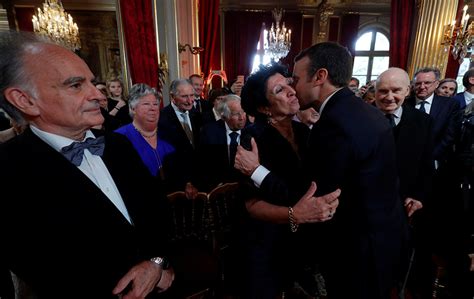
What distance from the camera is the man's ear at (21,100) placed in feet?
3.42

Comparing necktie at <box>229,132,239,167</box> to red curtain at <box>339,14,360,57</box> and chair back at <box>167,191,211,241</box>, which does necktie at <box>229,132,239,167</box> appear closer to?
chair back at <box>167,191,211,241</box>

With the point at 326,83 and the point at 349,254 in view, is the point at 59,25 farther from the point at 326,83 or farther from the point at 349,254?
the point at 349,254

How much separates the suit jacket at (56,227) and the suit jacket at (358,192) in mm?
1000

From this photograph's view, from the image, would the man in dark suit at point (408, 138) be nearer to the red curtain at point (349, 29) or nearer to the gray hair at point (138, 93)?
the gray hair at point (138, 93)

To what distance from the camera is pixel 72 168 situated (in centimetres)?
111

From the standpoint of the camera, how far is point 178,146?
10.5ft

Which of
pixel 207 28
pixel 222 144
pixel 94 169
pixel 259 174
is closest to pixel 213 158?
pixel 222 144

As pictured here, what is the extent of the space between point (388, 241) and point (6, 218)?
5.68 ft

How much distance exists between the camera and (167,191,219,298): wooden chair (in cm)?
183

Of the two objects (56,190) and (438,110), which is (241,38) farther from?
(56,190)

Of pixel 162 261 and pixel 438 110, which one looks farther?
pixel 438 110

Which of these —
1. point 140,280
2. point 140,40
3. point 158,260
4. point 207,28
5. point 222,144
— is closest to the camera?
point 140,280

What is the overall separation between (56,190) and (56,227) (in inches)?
5.7

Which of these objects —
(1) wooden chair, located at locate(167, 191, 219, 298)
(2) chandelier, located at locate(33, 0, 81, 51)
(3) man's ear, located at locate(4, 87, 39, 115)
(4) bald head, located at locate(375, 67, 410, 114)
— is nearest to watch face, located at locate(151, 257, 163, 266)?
(1) wooden chair, located at locate(167, 191, 219, 298)
